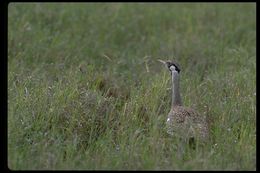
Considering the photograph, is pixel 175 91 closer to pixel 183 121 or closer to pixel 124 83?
pixel 183 121

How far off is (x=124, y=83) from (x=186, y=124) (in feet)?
7.23

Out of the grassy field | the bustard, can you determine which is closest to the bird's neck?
the bustard

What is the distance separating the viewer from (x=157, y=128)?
6.45 m

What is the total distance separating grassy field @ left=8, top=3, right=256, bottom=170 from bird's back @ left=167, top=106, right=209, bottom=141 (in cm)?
10

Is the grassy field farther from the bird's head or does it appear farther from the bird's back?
the bird's head

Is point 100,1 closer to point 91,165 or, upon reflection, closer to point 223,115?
point 223,115

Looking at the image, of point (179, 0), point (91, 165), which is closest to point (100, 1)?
point (179, 0)

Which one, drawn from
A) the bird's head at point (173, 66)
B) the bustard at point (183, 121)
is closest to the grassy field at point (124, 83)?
the bustard at point (183, 121)

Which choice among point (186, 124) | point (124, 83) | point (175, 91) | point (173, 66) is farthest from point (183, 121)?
point (124, 83)

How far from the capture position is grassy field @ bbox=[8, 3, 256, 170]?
241 inches

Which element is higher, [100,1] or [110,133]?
[100,1]

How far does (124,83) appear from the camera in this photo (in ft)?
28.3

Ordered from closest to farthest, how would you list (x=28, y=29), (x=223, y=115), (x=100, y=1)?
(x=223, y=115) → (x=28, y=29) → (x=100, y=1)
